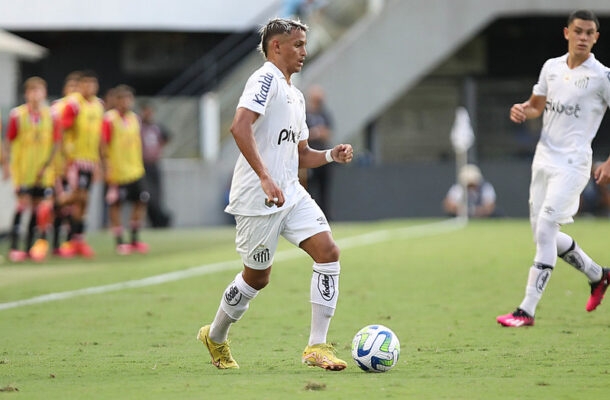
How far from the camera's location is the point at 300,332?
9984mm

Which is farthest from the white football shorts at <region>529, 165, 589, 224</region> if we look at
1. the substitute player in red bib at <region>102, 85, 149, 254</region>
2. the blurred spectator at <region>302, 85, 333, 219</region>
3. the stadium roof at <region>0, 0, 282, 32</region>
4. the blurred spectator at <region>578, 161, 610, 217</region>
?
the stadium roof at <region>0, 0, 282, 32</region>

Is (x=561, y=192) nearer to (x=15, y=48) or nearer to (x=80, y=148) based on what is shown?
(x=80, y=148)

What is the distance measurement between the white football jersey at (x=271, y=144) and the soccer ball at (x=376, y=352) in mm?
944

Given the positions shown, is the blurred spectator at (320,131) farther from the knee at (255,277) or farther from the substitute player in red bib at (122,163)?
the knee at (255,277)

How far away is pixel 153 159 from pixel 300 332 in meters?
16.3

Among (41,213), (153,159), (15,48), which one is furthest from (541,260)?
(15,48)

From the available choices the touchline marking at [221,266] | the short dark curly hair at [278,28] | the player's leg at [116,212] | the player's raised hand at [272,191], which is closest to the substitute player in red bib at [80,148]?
the player's leg at [116,212]

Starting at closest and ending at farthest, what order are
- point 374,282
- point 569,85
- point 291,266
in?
point 569,85, point 374,282, point 291,266

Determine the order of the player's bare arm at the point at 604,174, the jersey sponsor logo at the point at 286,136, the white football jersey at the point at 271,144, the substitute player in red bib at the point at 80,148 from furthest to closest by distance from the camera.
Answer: the substitute player in red bib at the point at 80,148 < the player's bare arm at the point at 604,174 < the jersey sponsor logo at the point at 286,136 < the white football jersey at the point at 271,144

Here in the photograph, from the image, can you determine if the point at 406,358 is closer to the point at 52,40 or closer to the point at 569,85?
the point at 569,85

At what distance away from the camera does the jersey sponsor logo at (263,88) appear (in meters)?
7.82

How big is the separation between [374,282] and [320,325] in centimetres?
606

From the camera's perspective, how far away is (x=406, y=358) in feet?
27.6

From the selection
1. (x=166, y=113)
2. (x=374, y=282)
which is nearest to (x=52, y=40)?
(x=166, y=113)
